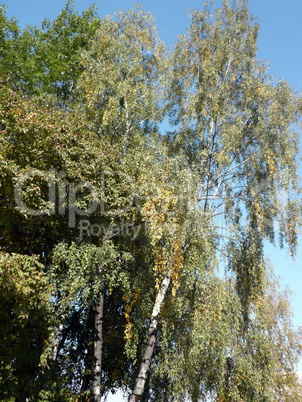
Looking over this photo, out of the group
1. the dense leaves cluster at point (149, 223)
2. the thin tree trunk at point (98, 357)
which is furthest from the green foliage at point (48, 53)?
the thin tree trunk at point (98, 357)

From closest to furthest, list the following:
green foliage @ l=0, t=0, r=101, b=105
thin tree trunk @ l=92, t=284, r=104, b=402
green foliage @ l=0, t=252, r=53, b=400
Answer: green foliage @ l=0, t=252, r=53, b=400 < thin tree trunk @ l=92, t=284, r=104, b=402 < green foliage @ l=0, t=0, r=101, b=105

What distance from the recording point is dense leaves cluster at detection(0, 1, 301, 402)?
12.7m

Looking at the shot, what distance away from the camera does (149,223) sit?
13.6 metres

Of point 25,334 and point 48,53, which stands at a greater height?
point 48,53

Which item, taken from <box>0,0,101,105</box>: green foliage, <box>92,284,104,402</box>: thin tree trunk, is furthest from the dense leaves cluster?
<box>0,0,101,105</box>: green foliage

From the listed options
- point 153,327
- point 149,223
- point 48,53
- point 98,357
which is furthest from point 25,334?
point 48,53

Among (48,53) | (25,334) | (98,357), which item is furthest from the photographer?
(48,53)

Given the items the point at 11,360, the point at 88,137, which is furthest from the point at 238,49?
the point at 11,360

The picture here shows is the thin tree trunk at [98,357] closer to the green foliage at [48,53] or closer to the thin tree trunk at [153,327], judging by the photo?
the thin tree trunk at [153,327]

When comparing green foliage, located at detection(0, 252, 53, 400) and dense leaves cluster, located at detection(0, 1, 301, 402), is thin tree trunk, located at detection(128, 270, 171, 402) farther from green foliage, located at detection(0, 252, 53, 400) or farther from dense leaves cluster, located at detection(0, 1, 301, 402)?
green foliage, located at detection(0, 252, 53, 400)

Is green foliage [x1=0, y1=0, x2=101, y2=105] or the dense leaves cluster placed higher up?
green foliage [x1=0, y1=0, x2=101, y2=105]

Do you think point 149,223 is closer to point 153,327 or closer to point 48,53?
point 153,327

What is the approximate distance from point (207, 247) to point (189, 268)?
952 mm

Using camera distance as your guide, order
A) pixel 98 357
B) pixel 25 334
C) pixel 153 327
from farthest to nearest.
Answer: pixel 98 357 → pixel 153 327 → pixel 25 334
